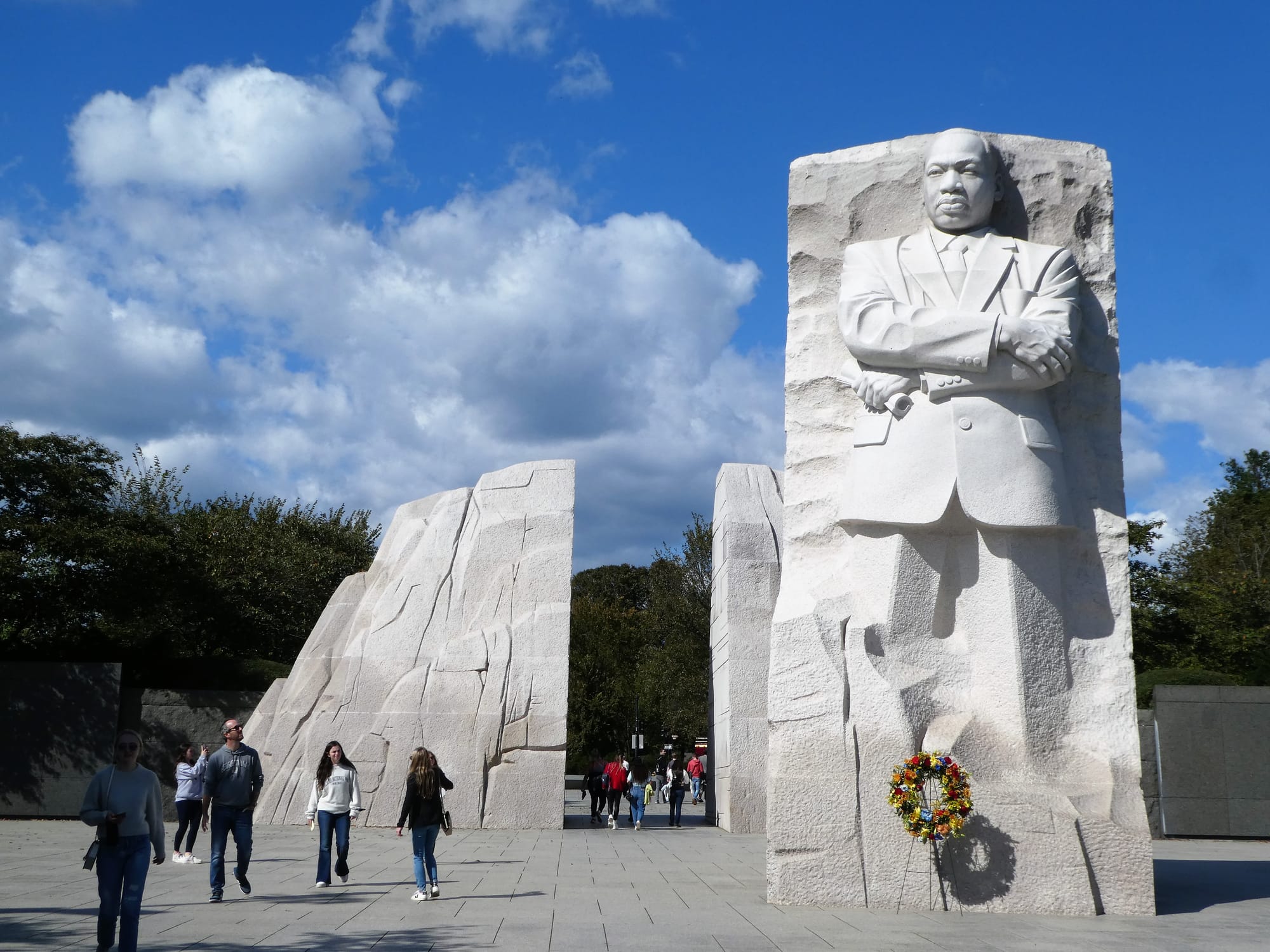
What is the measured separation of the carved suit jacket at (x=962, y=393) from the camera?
800 cm

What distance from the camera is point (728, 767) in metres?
16.1

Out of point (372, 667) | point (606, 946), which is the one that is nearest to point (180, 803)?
point (372, 667)

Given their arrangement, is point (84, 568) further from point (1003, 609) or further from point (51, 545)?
point (1003, 609)

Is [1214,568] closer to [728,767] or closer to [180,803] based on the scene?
[728,767]

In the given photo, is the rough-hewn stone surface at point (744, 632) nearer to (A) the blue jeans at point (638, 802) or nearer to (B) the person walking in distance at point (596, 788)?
(A) the blue jeans at point (638, 802)

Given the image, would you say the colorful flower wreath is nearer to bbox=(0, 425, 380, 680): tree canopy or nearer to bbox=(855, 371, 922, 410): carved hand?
bbox=(855, 371, 922, 410): carved hand

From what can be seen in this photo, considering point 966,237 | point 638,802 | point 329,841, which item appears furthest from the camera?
point 638,802

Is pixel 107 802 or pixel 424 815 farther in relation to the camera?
pixel 424 815

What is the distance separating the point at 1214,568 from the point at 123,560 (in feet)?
83.8

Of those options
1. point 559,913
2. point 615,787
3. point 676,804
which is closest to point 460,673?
point 615,787

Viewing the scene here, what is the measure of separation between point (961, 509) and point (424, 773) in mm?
4508

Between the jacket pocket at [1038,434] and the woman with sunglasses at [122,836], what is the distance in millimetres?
6081

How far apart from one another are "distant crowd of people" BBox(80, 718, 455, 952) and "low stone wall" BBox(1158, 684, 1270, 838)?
438 inches

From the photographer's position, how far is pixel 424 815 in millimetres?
8531
